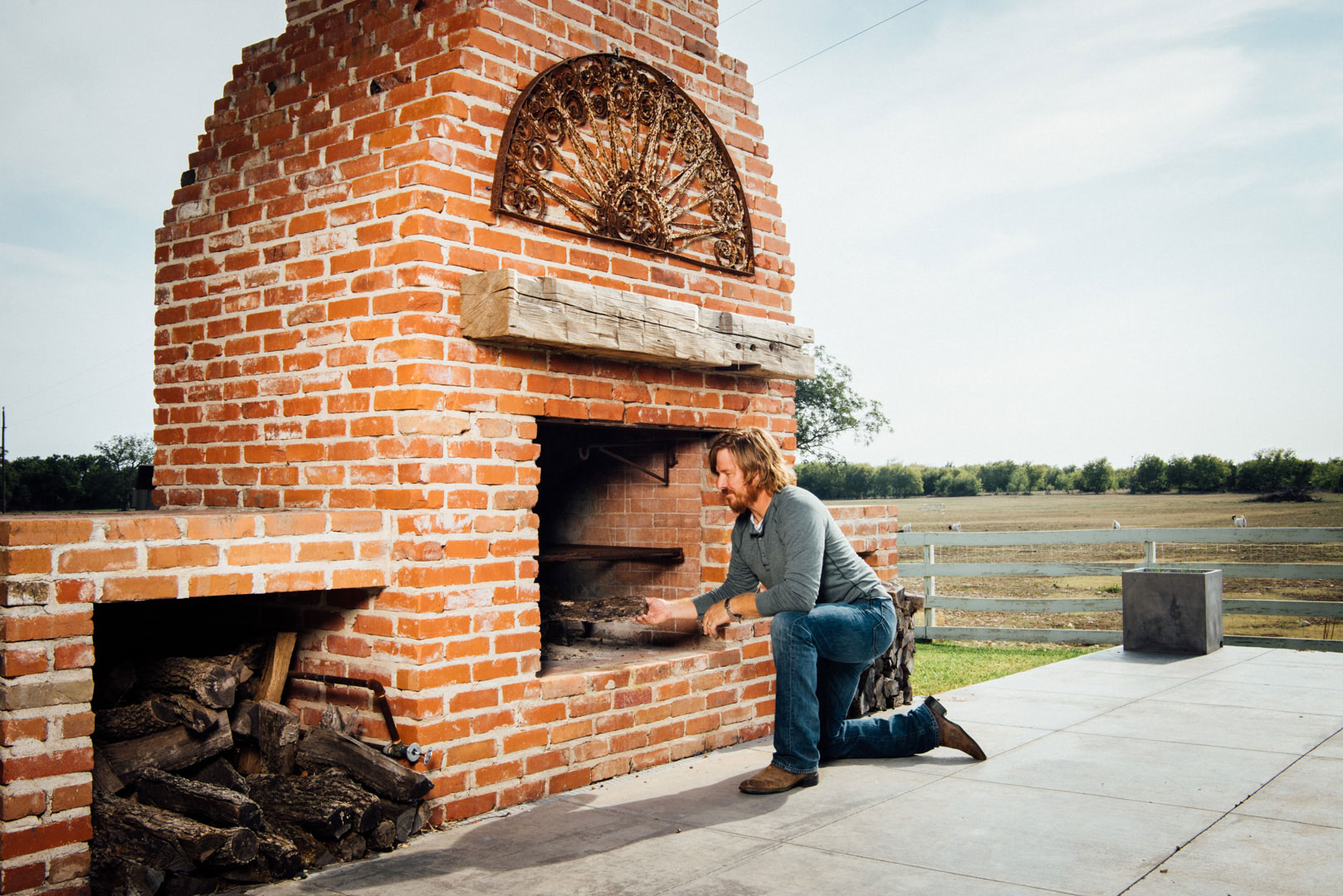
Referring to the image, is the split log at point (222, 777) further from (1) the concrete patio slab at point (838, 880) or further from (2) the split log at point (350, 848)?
(1) the concrete patio slab at point (838, 880)

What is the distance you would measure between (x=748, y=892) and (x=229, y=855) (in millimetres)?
1608

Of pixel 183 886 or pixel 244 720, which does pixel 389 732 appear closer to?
pixel 244 720

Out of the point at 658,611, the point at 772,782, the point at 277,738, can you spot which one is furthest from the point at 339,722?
the point at 772,782

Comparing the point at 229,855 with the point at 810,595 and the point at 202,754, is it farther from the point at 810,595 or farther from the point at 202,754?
the point at 810,595

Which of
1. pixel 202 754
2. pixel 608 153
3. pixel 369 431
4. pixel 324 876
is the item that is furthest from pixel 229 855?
pixel 608 153

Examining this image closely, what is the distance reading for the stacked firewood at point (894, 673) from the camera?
586 cm

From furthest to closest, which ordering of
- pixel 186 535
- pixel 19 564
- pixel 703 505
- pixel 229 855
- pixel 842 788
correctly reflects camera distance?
1. pixel 703 505
2. pixel 842 788
3. pixel 186 535
4. pixel 229 855
5. pixel 19 564

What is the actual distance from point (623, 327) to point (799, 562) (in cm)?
125

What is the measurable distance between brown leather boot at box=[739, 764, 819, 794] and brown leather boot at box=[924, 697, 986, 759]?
2.60ft

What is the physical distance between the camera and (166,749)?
11.7 ft

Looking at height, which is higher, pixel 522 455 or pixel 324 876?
pixel 522 455

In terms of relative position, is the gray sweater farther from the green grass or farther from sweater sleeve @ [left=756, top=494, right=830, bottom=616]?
the green grass

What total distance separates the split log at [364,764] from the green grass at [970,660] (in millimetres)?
4665

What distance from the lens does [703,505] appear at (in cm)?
541
